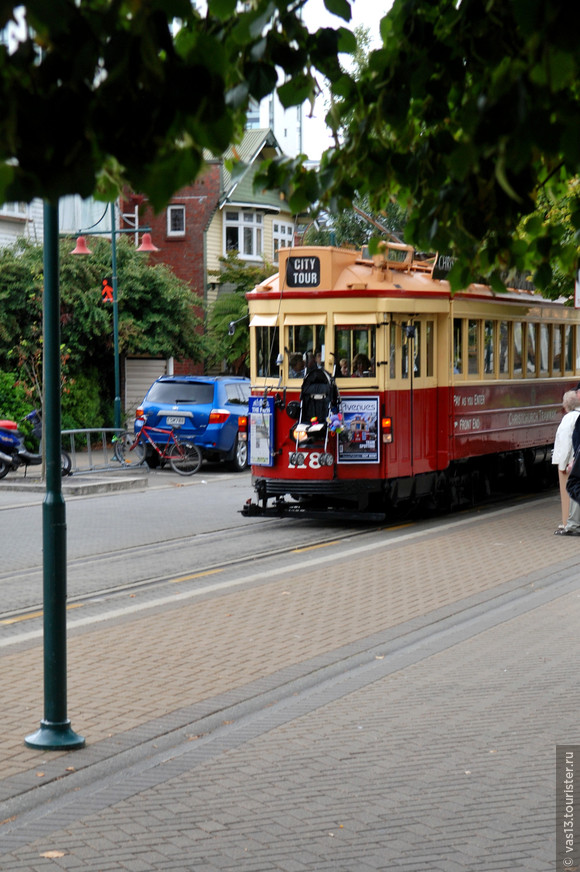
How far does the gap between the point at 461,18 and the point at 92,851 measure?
11.5ft

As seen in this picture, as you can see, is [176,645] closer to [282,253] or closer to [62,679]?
[62,679]

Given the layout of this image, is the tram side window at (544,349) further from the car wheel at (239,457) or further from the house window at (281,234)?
the house window at (281,234)

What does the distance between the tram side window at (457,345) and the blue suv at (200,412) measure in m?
7.56

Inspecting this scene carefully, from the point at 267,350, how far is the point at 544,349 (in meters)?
6.66

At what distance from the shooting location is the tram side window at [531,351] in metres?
20.1

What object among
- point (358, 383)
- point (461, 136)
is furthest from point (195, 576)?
point (461, 136)

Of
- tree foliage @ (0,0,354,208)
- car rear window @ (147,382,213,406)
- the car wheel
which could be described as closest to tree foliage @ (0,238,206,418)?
car rear window @ (147,382,213,406)

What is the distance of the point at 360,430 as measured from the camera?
15.4 meters

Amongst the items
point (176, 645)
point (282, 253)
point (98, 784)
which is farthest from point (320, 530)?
point (98, 784)

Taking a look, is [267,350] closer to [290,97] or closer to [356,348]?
[356,348]

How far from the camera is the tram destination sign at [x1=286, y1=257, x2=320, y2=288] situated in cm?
1557

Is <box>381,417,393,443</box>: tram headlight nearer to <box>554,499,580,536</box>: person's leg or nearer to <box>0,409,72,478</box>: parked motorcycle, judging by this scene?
<box>554,499,580,536</box>: person's leg

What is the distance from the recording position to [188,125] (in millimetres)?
3244

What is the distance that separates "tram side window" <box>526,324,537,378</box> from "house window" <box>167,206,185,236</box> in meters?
22.7
